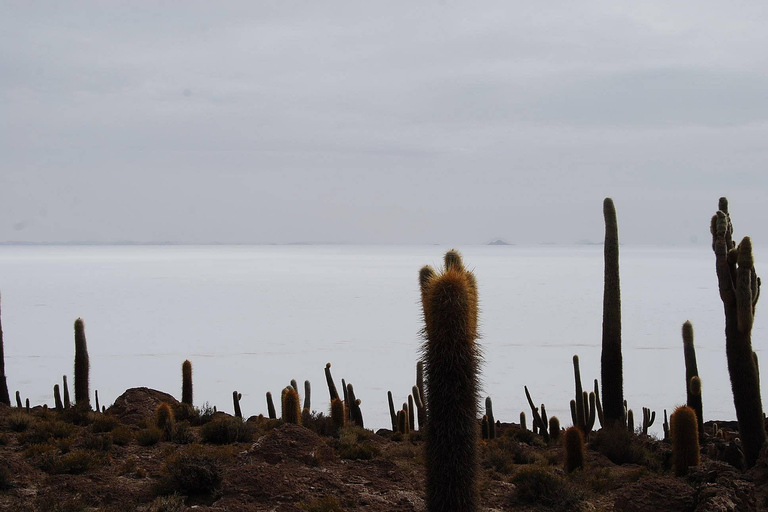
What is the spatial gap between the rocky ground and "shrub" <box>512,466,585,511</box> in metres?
0.02

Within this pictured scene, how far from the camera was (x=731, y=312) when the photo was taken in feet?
39.1

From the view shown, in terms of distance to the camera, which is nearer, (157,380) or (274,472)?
(274,472)

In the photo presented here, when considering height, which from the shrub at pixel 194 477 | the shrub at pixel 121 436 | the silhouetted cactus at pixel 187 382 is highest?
the silhouetted cactus at pixel 187 382

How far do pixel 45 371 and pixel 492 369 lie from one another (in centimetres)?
1727

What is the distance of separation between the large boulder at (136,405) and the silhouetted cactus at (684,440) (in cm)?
948

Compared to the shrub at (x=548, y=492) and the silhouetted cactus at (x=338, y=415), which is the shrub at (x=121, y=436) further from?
the shrub at (x=548, y=492)

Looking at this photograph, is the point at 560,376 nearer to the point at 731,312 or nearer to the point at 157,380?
the point at 157,380

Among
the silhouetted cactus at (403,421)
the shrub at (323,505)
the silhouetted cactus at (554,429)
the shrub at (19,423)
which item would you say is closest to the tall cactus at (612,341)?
the silhouetted cactus at (554,429)

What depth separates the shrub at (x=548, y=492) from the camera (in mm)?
9750

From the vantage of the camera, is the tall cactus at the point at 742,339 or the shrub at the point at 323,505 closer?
the shrub at the point at 323,505

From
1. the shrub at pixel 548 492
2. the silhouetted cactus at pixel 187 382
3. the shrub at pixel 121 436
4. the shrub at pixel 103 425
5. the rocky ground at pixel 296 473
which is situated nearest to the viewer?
the rocky ground at pixel 296 473

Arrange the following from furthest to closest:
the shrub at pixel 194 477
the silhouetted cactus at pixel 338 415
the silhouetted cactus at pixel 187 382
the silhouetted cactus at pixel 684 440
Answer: the silhouetted cactus at pixel 187 382 < the silhouetted cactus at pixel 338 415 < the silhouetted cactus at pixel 684 440 < the shrub at pixel 194 477

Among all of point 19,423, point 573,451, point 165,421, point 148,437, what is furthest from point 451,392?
point 19,423

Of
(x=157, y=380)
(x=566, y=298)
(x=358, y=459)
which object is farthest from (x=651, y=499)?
(x=566, y=298)
